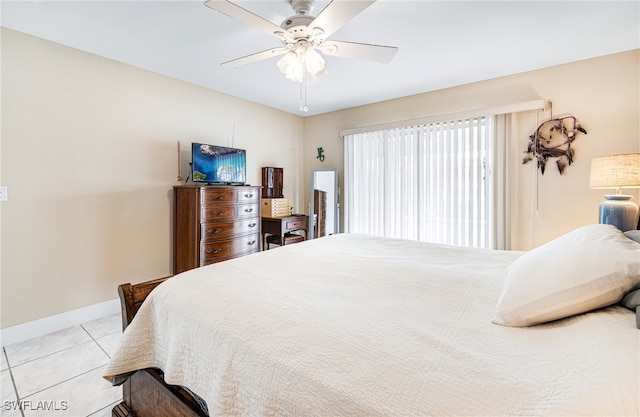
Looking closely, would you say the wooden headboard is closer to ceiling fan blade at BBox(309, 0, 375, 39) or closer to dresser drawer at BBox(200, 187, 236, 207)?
dresser drawer at BBox(200, 187, 236, 207)

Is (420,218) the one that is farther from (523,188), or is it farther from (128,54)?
(128,54)

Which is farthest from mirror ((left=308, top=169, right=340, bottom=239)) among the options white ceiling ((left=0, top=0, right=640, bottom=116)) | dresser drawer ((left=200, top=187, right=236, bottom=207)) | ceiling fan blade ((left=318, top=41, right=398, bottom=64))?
ceiling fan blade ((left=318, top=41, right=398, bottom=64))

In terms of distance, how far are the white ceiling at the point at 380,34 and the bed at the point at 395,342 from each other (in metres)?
1.78

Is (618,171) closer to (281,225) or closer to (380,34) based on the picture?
(380,34)

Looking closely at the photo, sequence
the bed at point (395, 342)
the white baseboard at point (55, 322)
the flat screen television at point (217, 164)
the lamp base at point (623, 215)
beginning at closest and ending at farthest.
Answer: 1. the bed at point (395, 342)
2. the lamp base at point (623, 215)
3. the white baseboard at point (55, 322)
4. the flat screen television at point (217, 164)

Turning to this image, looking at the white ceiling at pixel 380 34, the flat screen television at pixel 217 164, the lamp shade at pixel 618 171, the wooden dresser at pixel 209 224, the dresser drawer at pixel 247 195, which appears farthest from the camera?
the dresser drawer at pixel 247 195

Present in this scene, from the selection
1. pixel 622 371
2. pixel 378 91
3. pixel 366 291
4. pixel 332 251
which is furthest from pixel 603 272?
pixel 378 91

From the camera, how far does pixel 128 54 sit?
2609 mm

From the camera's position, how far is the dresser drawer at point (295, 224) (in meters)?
3.89

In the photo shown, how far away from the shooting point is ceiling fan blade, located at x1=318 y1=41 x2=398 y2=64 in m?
1.83

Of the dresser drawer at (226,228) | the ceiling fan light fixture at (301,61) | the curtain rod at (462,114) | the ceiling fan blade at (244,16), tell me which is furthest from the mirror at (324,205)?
the ceiling fan blade at (244,16)

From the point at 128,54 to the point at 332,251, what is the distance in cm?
268

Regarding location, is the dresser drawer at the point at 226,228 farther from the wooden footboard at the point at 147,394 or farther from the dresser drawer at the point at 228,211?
the wooden footboard at the point at 147,394

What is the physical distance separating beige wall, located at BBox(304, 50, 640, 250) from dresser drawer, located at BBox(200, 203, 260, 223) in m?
2.75
